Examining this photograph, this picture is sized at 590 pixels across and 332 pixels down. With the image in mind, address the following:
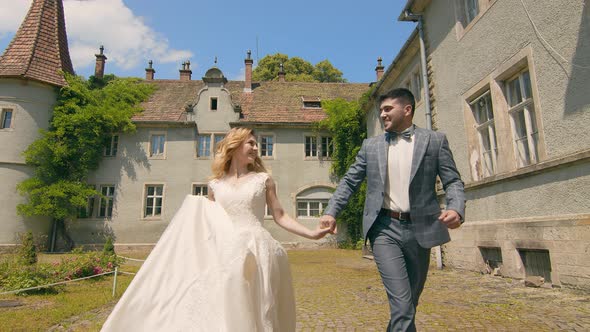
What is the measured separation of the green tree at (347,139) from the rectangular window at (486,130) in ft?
36.3

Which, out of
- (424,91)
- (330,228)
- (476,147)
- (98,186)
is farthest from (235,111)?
(330,228)

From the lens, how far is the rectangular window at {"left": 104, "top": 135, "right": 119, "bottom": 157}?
22.4m

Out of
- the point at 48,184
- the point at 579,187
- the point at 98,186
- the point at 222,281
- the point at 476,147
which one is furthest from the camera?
the point at 98,186

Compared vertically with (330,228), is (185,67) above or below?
above

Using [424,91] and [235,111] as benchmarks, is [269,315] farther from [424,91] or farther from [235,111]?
[235,111]

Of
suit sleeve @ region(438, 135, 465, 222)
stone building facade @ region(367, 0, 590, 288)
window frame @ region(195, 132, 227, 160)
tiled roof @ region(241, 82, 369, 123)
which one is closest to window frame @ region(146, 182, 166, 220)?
window frame @ region(195, 132, 227, 160)

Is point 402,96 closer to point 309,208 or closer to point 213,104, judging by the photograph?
point 309,208

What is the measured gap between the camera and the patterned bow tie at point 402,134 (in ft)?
10.8

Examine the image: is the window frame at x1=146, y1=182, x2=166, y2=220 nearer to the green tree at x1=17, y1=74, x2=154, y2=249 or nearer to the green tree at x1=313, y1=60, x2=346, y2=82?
the green tree at x1=17, y1=74, x2=154, y2=249

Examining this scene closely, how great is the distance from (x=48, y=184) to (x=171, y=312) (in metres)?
20.7

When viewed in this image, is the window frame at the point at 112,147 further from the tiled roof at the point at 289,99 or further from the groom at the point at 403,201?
the groom at the point at 403,201

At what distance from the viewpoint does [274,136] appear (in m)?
23.1

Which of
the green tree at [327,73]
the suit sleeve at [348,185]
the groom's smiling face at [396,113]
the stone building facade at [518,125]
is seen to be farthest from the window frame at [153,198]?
the green tree at [327,73]

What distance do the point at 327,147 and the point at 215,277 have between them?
810 inches
